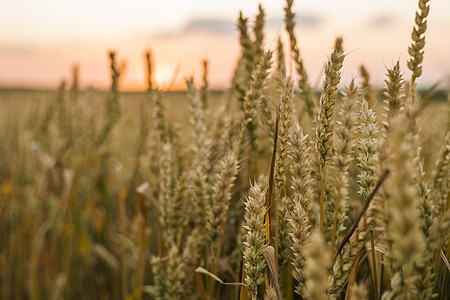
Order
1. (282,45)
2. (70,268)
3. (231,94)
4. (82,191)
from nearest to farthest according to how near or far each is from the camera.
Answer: (282,45) < (231,94) < (70,268) < (82,191)

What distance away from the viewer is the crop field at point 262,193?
0.61 meters

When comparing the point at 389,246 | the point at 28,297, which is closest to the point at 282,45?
the point at 389,246

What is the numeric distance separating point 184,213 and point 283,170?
0.53m

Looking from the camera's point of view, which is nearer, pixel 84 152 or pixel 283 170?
pixel 283 170

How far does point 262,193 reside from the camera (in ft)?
2.33

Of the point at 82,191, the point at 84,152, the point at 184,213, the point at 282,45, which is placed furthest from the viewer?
the point at 82,191

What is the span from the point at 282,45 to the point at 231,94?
0.39m

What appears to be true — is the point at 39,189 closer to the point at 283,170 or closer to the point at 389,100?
the point at 283,170

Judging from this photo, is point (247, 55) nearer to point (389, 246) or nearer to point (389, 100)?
point (389, 100)

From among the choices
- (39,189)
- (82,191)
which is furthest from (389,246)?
(82,191)

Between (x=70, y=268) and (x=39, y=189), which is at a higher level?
(x=39, y=189)

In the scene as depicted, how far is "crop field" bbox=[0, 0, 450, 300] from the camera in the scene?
61 centimetres

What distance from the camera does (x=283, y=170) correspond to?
0.81 m

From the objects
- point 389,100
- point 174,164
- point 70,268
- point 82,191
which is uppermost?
point 389,100
